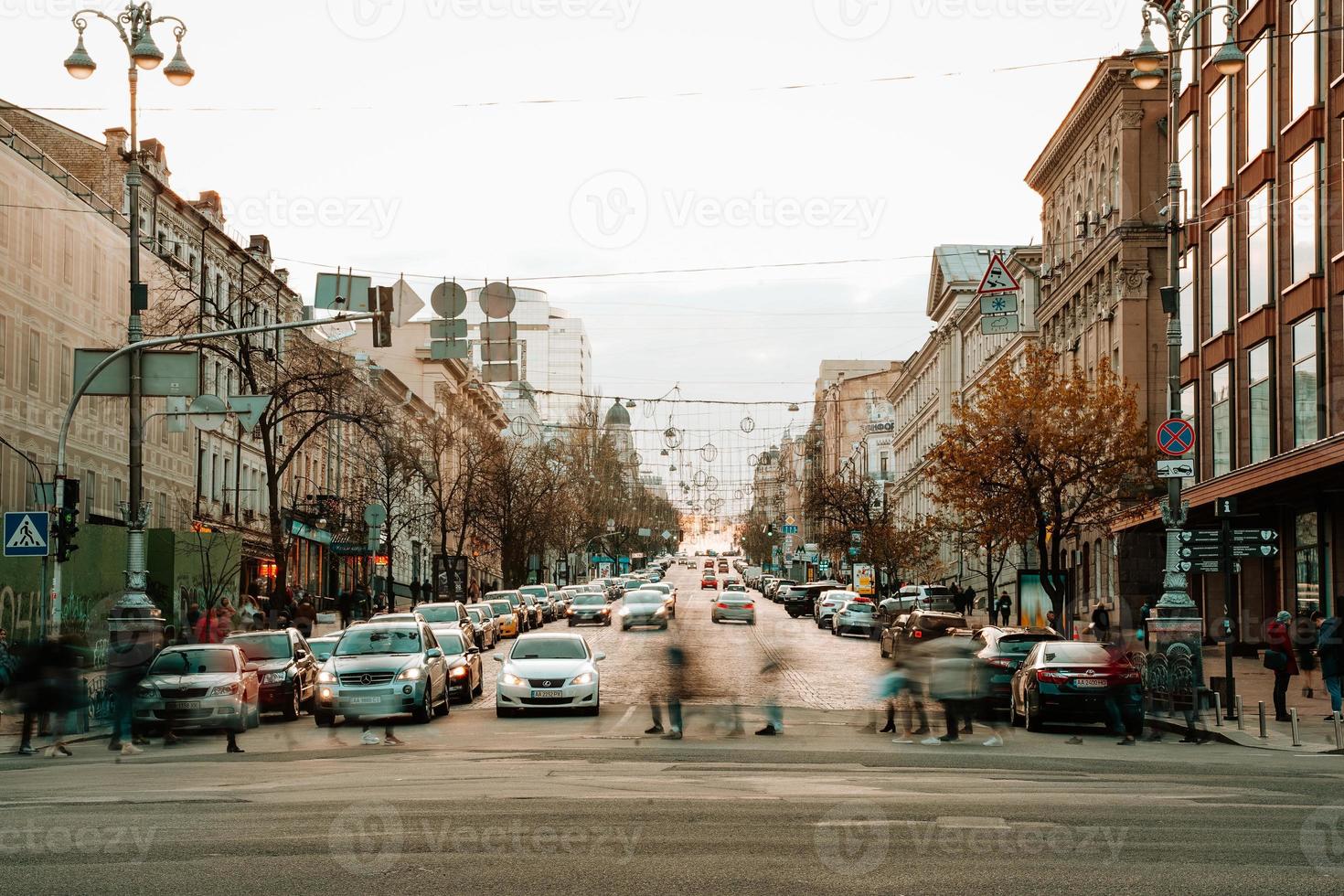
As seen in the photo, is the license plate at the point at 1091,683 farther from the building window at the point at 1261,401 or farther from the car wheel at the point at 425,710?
the building window at the point at 1261,401

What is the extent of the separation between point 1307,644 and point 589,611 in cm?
3483

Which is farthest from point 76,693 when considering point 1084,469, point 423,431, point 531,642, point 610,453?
point 610,453

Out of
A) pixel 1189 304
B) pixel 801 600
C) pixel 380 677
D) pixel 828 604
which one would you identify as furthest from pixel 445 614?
pixel 801 600

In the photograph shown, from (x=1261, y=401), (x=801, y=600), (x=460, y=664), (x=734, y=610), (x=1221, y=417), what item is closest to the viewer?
(x=460, y=664)

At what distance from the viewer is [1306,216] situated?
36312 mm

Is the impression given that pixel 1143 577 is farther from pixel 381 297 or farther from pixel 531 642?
pixel 381 297

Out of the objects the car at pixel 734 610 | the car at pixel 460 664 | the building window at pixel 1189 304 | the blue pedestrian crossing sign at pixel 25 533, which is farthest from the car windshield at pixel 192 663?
the car at pixel 734 610

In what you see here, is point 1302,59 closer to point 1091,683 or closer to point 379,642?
point 1091,683

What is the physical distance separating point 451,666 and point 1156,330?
104 feet

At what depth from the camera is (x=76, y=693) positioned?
842 inches

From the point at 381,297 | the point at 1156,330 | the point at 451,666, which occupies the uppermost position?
the point at 1156,330

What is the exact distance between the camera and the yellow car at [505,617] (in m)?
56.2

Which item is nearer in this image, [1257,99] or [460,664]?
[460,664]

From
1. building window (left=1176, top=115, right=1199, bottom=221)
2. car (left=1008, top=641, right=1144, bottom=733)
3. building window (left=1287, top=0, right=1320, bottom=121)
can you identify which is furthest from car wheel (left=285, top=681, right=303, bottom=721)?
building window (left=1176, top=115, right=1199, bottom=221)
